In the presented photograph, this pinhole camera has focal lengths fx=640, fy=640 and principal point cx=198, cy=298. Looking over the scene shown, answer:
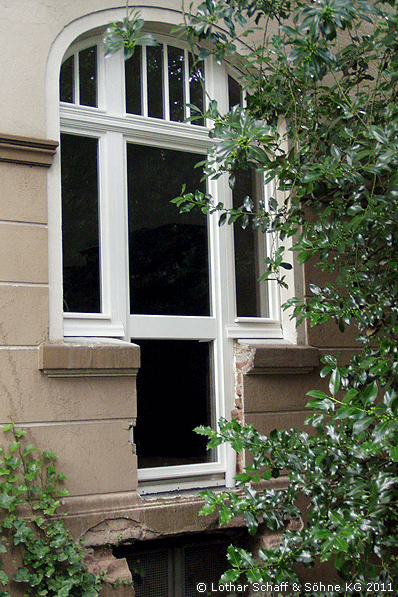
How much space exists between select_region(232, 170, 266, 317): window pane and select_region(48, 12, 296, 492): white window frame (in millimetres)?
92

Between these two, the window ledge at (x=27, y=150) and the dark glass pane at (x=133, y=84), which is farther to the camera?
the dark glass pane at (x=133, y=84)

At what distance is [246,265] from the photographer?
469 centimetres

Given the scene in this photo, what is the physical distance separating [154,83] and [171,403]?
222 centimetres

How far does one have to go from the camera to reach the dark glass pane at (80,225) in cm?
407

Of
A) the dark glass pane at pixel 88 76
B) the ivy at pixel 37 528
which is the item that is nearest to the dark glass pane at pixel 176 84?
A: the dark glass pane at pixel 88 76

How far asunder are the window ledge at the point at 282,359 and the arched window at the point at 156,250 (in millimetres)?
230

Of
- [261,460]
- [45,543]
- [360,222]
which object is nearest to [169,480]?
[45,543]

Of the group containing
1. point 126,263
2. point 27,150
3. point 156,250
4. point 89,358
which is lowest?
point 89,358

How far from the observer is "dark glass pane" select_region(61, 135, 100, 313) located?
4.07 metres

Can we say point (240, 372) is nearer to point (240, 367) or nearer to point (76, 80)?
point (240, 367)

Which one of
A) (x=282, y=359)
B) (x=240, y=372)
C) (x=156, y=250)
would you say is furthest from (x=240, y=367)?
(x=156, y=250)

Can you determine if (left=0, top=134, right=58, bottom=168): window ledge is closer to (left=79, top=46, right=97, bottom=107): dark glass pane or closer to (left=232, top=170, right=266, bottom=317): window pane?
(left=79, top=46, right=97, bottom=107): dark glass pane

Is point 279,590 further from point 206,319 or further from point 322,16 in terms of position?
point 322,16

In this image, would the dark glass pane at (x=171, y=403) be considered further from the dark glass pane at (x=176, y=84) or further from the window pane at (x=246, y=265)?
the dark glass pane at (x=176, y=84)
